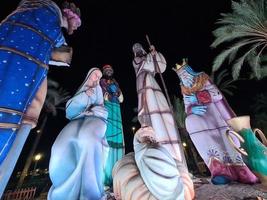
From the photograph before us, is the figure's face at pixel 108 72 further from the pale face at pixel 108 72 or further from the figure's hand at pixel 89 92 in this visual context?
the figure's hand at pixel 89 92

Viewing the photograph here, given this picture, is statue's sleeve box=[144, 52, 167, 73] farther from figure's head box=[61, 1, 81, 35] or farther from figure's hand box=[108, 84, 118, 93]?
figure's head box=[61, 1, 81, 35]

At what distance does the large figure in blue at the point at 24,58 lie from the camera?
7.99 ft

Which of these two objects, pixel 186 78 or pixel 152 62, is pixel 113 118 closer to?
pixel 152 62

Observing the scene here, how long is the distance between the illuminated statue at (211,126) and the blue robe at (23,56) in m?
4.44

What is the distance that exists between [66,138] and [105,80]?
4048 millimetres

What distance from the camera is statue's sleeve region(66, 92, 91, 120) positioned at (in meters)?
3.46

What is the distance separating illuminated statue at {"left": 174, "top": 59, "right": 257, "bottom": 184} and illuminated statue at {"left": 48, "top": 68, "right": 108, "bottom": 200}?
11.9ft

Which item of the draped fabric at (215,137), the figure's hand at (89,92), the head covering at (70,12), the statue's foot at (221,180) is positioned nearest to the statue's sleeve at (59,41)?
the head covering at (70,12)

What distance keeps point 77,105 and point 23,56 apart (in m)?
1.06

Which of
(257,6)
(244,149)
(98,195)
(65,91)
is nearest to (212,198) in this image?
(244,149)

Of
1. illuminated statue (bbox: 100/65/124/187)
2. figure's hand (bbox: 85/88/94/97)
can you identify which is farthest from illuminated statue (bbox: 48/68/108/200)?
illuminated statue (bbox: 100/65/124/187)

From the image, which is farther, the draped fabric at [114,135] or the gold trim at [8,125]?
the draped fabric at [114,135]

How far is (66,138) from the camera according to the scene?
3.03 m

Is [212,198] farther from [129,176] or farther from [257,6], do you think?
[257,6]
